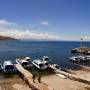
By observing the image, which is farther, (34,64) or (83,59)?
(83,59)

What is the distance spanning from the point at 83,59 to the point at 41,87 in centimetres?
5849

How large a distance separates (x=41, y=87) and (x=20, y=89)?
5964 millimetres

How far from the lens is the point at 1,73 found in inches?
2534

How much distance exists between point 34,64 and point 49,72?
12262 millimetres

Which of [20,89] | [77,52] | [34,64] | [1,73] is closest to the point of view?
[20,89]

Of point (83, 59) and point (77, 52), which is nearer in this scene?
point (83, 59)

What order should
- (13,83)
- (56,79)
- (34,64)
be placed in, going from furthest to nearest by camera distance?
(34,64) → (56,79) → (13,83)

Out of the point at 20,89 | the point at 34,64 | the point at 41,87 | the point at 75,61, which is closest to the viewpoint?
the point at 41,87

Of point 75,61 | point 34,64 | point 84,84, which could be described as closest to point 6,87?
point 84,84

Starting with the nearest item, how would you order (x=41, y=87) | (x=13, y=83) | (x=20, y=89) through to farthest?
(x=41, y=87)
(x=20, y=89)
(x=13, y=83)

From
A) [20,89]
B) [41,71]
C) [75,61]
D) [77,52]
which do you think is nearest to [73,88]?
[20,89]

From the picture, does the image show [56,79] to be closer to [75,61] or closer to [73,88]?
[73,88]

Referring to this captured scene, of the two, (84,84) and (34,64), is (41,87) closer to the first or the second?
(84,84)

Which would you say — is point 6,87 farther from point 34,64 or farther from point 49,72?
point 34,64
